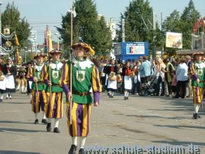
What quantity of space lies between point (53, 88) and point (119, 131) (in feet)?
6.69

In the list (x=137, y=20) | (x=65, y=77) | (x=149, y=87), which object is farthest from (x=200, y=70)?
(x=137, y=20)

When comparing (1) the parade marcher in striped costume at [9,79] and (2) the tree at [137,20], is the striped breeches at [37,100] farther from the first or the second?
(2) the tree at [137,20]

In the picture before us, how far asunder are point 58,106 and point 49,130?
642 millimetres

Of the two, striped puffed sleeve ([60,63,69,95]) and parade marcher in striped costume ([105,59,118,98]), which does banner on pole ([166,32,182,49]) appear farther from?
striped puffed sleeve ([60,63,69,95])

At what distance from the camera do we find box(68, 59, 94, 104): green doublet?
934 cm

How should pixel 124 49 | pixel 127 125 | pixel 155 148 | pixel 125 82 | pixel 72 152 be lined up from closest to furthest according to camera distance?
pixel 72 152 → pixel 155 148 → pixel 127 125 → pixel 125 82 → pixel 124 49

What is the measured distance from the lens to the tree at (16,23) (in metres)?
55.4

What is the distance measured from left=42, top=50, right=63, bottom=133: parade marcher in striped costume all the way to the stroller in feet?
39.9

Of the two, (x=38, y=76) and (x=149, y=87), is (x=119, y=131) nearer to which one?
(x=38, y=76)

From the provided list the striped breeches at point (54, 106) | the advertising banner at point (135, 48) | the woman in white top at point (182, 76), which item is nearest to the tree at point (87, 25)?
the advertising banner at point (135, 48)

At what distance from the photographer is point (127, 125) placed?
13.7 m

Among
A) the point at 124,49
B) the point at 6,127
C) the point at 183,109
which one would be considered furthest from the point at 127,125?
the point at 124,49

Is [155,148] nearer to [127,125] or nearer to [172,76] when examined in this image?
[127,125]

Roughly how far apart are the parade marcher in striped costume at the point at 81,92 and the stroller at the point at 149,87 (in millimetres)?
15593
